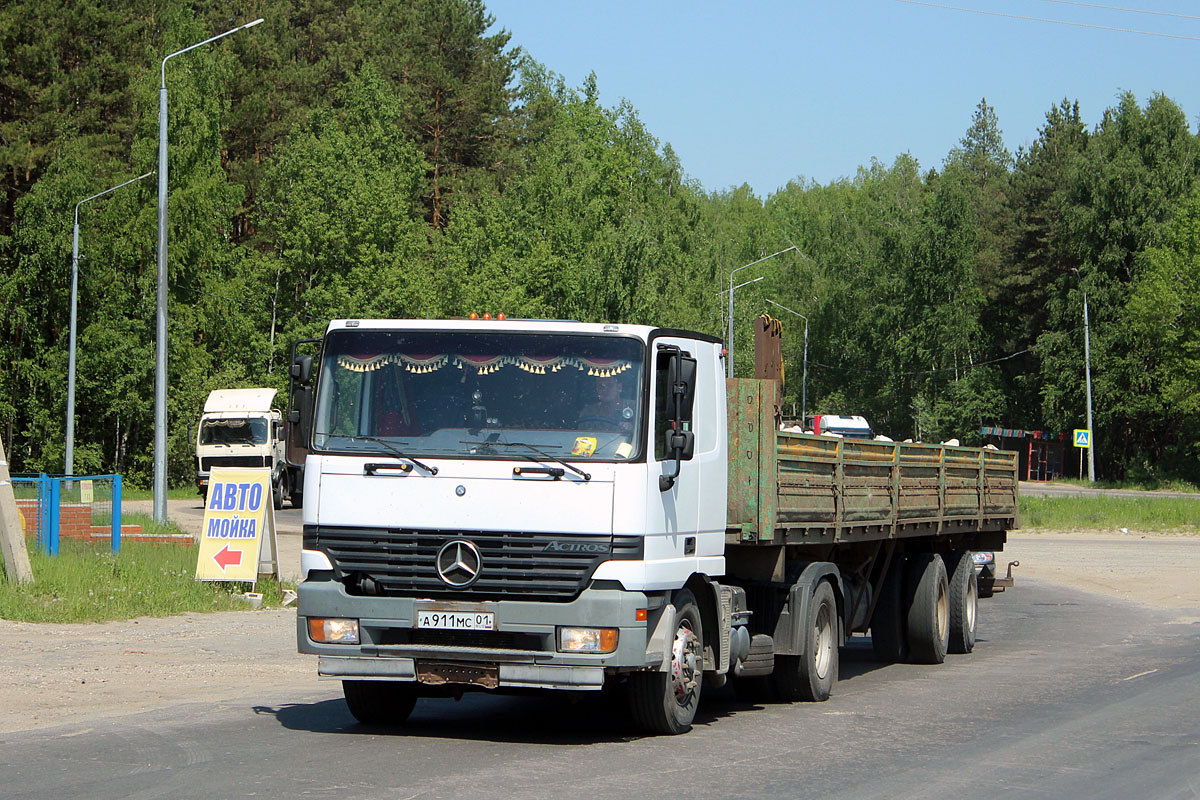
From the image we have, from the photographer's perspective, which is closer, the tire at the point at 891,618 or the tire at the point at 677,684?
the tire at the point at 677,684

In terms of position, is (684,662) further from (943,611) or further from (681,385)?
(943,611)

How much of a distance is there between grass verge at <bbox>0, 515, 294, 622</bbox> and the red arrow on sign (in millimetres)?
395

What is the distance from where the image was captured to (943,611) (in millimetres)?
15695

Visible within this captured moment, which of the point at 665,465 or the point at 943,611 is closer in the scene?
the point at 665,465

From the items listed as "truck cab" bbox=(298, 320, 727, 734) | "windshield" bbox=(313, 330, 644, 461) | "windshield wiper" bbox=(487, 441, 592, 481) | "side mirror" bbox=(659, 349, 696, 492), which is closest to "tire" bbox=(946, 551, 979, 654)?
"truck cab" bbox=(298, 320, 727, 734)

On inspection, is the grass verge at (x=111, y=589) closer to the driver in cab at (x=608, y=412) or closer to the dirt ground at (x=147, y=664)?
the dirt ground at (x=147, y=664)

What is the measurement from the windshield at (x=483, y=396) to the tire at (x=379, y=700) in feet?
5.87

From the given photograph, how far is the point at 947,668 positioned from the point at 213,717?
7.68 m

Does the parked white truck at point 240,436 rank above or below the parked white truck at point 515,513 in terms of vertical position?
above

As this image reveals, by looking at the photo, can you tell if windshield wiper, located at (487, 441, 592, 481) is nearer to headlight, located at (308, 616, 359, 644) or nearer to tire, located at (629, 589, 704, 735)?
tire, located at (629, 589, 704, 735)

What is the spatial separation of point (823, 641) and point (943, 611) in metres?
4.11

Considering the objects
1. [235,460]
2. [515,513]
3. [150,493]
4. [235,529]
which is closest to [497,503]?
[515,513]

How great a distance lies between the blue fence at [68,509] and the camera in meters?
21.6

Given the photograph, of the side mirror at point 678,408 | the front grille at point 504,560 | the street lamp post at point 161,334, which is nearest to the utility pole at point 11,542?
the street lamp post at point 161,334
